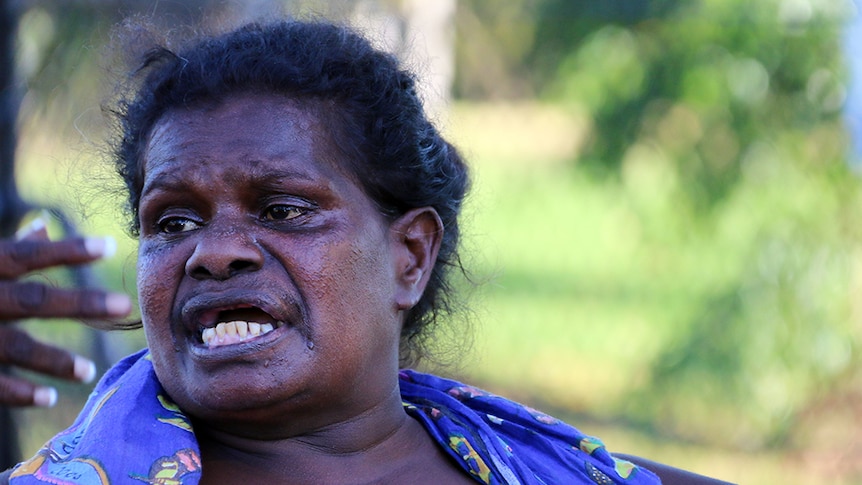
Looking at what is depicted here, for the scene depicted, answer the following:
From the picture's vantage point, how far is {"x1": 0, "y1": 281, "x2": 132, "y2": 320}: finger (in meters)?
1.93

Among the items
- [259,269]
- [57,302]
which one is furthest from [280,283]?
[57,302]

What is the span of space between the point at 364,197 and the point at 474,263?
0.74 m

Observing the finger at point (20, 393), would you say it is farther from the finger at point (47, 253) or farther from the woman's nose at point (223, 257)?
the woman's nose at point (223, 257)

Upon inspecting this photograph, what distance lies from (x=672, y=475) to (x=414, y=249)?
88 cm

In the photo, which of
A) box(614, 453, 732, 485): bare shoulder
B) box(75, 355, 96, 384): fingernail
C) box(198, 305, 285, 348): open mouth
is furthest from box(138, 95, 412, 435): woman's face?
box(614, 453, 732, 485): bare shoulder

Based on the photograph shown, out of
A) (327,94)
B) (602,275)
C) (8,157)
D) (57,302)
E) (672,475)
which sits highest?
(8,157)

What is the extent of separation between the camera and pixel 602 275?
18.0 feet

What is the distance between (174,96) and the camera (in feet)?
7.36

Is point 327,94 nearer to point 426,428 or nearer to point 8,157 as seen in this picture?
point 426,428

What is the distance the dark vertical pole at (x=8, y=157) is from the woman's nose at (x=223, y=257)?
2067 mm

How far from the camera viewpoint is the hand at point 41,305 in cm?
194

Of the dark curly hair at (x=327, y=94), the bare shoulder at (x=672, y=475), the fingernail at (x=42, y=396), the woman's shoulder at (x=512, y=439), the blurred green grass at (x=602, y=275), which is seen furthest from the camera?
the blurred green grass at (x=602, y=275)

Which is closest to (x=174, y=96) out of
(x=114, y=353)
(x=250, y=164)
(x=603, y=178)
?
(x=250, y=164)

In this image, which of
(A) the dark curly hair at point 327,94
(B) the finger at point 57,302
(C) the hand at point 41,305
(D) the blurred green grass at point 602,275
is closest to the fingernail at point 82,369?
(C) the hand at point 41,305
